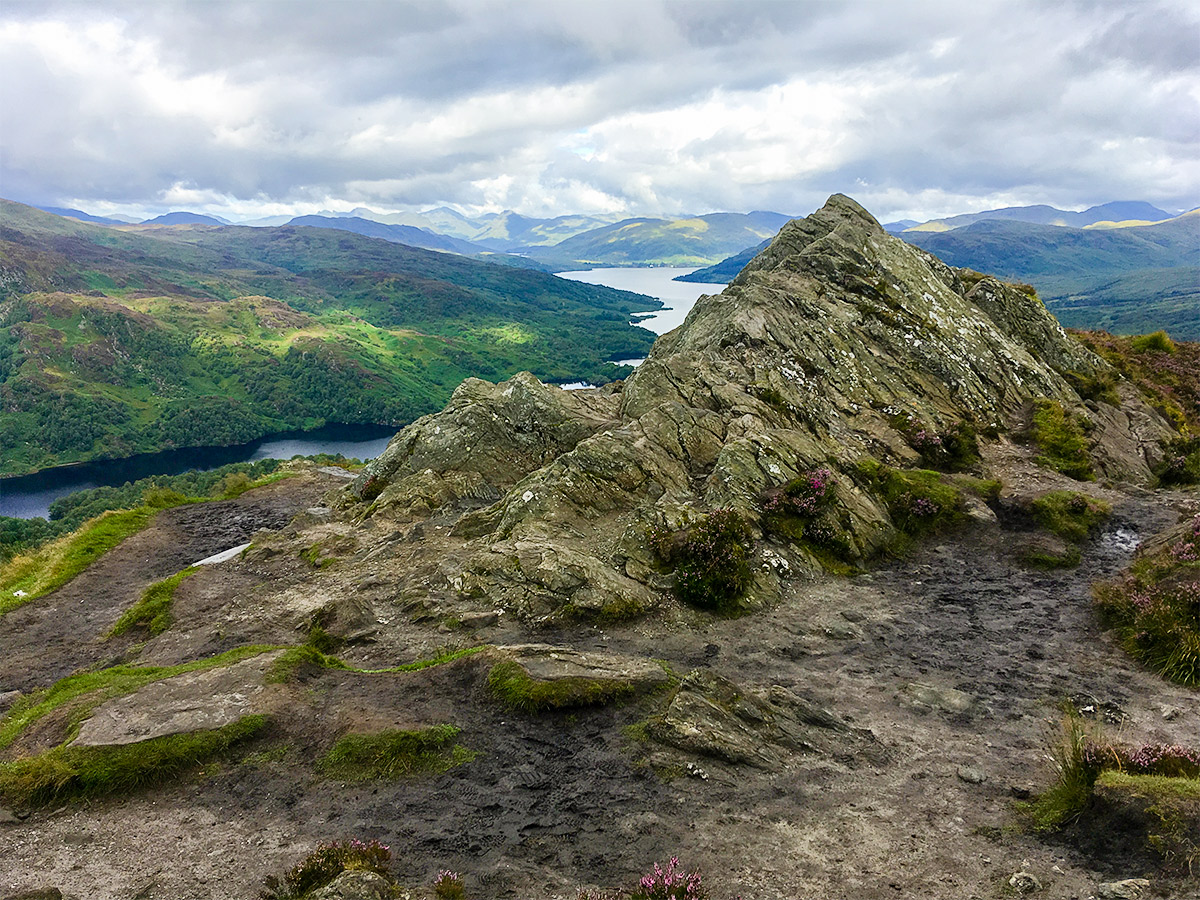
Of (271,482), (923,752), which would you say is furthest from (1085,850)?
(271,482)

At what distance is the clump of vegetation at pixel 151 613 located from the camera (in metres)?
24.1

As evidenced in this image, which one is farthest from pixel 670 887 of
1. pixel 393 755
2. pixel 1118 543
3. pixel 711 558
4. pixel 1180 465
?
pixel 1180 465

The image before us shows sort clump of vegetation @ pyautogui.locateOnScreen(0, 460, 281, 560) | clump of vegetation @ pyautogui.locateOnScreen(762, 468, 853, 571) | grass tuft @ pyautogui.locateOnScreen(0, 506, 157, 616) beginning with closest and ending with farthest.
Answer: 1. clump of vegetation @ pyautogui.locateOnScreen(762, 468, 853, 571)
2. grass tuft @ pyautogui.locateOnScreen(0, 506, 157, 616)
3. clump of vegetation @ pyautogui.locateOnScreen(0, 460, 281, 560)

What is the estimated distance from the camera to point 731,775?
43.8 feet

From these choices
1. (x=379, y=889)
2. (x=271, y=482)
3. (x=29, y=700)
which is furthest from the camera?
(x=271, y=482)

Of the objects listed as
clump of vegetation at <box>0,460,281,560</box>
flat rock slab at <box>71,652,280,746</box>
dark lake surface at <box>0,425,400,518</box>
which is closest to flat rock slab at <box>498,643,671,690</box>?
flat rock slab at <box>71,652,280,746</box>

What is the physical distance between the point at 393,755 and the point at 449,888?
451cm

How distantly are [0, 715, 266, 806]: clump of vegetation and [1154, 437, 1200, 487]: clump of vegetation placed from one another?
149ft

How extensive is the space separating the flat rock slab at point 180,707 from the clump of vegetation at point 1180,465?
44.8 meters

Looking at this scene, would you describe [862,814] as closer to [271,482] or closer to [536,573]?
[536,573]

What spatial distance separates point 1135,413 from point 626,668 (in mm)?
43850

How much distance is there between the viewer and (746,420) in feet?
106

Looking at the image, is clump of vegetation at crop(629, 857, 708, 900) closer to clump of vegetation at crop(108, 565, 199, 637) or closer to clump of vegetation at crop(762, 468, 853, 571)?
clump of vegetation at crop(762, 468, 853, 571)

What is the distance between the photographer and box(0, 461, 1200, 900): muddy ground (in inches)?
421
